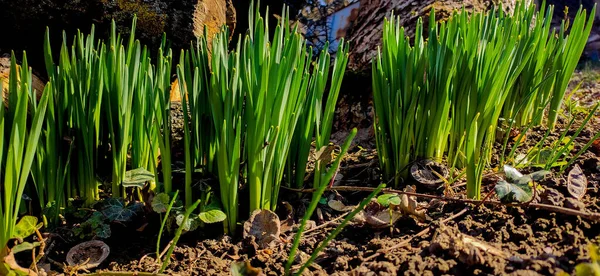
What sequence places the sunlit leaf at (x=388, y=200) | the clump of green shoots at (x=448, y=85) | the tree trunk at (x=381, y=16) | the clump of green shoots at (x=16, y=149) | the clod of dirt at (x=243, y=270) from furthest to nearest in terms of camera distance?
the tree trunk at (x=381, y=16) < the clump of green shoots at (x=448, y=85) < the sunlit leaf at (x=388, y=200) < the clump of green shoots at (x=16, y=149) < the clod of dirt at (x=243, y=270)

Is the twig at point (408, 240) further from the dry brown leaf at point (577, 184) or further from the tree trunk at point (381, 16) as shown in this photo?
the tree trunk at point (381, 16)

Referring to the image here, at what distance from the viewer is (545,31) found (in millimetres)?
1523

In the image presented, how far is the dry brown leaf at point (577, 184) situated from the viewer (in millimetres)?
1096

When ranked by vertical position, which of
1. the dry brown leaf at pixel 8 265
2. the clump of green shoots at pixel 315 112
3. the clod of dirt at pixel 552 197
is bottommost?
the dry brown leaf at pixel 8 265

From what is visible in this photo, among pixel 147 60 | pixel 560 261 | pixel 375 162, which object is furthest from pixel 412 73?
pixel 147 60

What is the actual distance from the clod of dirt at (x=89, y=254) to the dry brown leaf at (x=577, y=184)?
1.20 metres

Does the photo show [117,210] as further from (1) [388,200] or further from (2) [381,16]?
(2) [381,16]

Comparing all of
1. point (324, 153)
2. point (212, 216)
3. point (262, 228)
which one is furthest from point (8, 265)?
point (324, 153)

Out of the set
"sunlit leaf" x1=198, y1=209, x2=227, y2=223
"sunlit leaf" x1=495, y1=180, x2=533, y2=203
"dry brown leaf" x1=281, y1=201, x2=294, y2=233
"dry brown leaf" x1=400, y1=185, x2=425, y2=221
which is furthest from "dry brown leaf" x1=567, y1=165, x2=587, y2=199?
"sunlit leaf" x1=198, y1=209, x2=227, y2=223

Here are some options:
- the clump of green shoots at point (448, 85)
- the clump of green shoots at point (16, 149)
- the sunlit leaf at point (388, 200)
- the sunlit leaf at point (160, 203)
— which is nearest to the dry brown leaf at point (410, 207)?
the sunlit leaf at point (388, 200)

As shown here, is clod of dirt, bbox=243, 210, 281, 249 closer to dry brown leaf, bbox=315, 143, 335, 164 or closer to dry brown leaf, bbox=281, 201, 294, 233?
dry brown leaf, bbox=281, 201, 294, 233

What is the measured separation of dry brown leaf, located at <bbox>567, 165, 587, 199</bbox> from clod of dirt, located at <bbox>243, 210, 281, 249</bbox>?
2.48 ft

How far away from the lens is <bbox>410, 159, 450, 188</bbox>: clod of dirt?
1.36 m

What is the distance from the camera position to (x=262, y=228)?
3.86ft
